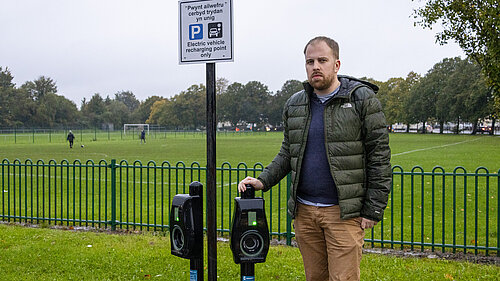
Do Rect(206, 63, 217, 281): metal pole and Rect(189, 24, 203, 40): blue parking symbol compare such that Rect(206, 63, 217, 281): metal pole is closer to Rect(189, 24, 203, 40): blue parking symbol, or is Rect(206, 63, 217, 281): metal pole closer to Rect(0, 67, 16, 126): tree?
Rect(189, 24, 203, 40): blue parking symbol

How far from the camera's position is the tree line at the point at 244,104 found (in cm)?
6675

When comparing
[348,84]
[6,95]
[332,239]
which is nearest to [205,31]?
[348,84]

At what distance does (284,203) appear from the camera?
10352 millimetres

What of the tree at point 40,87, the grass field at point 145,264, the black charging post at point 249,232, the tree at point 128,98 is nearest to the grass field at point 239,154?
the grass field at point 145,264

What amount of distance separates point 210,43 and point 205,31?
0.08 metres

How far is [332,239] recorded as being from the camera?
287cm

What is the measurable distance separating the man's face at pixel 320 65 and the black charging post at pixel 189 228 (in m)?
0.97

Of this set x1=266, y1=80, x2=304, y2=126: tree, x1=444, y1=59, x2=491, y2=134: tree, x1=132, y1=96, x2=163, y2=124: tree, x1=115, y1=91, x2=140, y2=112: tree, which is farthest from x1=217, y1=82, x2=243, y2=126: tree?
x1=115, y1=91, x2=140, y2=112: tree

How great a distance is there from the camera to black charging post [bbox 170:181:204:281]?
115 inches

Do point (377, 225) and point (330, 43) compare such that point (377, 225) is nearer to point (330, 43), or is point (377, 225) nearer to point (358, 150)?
point (358, 150)

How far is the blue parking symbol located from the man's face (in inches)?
28.5

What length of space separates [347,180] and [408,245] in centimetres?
465

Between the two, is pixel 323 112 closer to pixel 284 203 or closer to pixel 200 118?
pixel 284 203

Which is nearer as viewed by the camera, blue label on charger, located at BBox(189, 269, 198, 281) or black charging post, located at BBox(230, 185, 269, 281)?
black charging post, located at BBox(230, 185, 269, 281)
